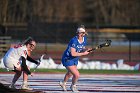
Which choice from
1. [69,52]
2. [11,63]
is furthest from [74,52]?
[11,63]

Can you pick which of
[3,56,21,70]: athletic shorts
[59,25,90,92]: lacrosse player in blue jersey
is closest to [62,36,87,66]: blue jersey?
[59,25,90,92]: lacrosse player in blue jersey

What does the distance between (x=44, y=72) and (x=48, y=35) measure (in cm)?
1255

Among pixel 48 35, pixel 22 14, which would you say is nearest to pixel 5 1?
pixel 48 35

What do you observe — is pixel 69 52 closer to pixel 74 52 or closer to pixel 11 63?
pixel 74 52

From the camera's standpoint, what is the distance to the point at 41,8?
2630 inches

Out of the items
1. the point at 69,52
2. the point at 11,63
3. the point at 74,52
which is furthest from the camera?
the point at 69,52

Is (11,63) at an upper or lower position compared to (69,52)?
lower

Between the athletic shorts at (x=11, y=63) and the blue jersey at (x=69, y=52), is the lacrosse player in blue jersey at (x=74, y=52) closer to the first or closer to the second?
the blue jersey at (x=69, y=52)

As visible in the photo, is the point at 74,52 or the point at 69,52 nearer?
the point at 74,52

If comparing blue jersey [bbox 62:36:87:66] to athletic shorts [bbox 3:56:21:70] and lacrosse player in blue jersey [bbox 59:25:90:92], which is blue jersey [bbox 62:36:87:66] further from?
athletic shorts [bbox 3:56:21:70]

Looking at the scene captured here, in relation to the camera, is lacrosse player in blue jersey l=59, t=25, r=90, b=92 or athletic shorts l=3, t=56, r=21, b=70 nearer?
athletic shorts l=3, t=56, r=21, b=70

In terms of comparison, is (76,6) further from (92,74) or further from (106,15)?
(92,74)

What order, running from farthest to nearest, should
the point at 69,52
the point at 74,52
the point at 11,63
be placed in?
the point at 69,52
the point at 74,52
the point at 11,63

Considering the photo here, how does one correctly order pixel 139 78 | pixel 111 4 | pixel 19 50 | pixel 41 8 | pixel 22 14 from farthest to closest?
pixel 111 4 → pixel 41 8 → pixel 22 14 → pixel 139 78 → pixel 19 50
